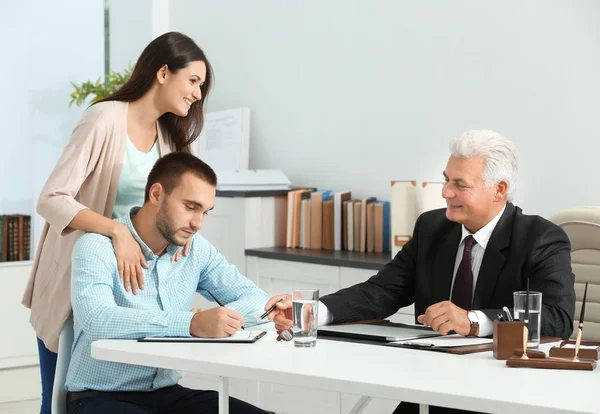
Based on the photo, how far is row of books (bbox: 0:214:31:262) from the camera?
5098 mm

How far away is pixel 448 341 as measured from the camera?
6.54 ft

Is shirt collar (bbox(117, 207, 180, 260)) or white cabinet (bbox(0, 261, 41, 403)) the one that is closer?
shirt collar (bbox(117, 207, 180, 260))

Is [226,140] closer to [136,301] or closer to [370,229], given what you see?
[370,229]

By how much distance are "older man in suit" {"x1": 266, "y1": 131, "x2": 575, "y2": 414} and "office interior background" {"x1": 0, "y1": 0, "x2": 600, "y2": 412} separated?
1.24m

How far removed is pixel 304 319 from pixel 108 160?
821mm

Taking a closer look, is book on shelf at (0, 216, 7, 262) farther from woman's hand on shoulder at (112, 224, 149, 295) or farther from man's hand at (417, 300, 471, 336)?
man's hand at (417, 300, 471, 336)

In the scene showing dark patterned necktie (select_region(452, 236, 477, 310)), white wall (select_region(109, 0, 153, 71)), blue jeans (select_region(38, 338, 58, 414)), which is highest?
white wall (select_region(109, 0, 153, 71))

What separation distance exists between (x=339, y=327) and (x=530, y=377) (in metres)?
0.66

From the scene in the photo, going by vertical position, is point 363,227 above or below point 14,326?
above

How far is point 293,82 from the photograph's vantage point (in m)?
4.63

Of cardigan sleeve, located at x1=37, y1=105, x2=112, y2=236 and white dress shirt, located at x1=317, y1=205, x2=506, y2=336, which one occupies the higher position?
cardigan sleeve, located at x1=37, y1=105, x2=112, y2=236

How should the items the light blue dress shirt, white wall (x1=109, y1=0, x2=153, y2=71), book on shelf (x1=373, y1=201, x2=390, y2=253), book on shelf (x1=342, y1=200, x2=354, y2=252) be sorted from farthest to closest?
white wall (x1=109, y1=0, x2=153, y2=71), book on shelf (x1=342, y1=200, x2=354, y2=252), book on shelf (x1=373, y1=201, x2=390, y2=253), the light blue dress shirt

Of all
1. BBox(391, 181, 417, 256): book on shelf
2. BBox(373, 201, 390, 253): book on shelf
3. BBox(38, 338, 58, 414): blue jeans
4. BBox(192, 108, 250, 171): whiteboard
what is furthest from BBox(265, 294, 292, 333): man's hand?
BBox(192, 108, 250, 171): whiteboard

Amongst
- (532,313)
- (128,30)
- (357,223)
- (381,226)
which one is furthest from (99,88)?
(532,313)
